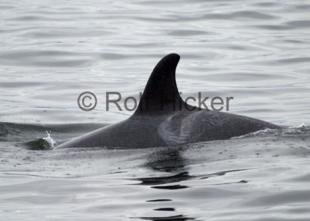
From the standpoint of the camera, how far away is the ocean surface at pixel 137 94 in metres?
10.5

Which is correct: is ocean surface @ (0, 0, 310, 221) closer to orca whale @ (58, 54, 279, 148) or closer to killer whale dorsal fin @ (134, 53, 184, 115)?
orca whale @ (58, 54, 279, 148)

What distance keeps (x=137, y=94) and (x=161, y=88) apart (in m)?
6.32

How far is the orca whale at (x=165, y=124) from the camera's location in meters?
12.5

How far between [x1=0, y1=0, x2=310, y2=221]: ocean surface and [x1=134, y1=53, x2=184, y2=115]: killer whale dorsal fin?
22.7 inches

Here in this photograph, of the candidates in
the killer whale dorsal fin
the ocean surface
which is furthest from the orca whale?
the ocean surface

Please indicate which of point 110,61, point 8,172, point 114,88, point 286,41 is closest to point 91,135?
point 8,172

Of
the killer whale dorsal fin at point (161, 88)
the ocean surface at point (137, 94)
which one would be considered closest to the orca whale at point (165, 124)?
the killer whale dorsal fin at point (161, 88)

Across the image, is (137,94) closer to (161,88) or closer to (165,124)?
(165,124)

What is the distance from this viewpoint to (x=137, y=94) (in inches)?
739

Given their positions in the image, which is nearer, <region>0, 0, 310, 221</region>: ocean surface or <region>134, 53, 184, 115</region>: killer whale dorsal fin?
<region>0, 0, 310, 221</region>: ocean surface

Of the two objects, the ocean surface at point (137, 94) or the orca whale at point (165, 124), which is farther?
the orca whale at point (165, 124)

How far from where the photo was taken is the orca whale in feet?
41.0

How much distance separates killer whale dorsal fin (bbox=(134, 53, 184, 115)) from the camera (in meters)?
12.4

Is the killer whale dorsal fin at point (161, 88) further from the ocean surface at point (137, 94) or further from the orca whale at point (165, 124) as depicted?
the ocean surface at point (137, 94)
